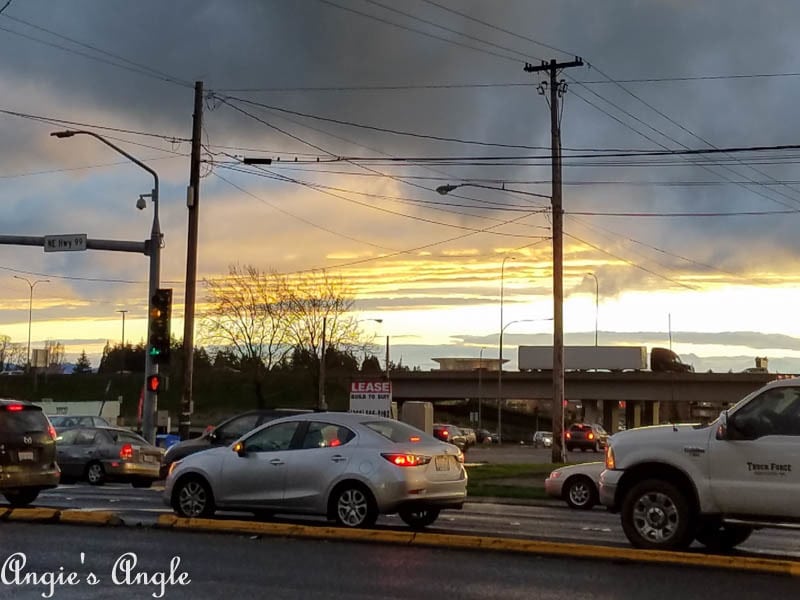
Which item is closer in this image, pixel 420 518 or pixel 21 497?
pixel 420 518

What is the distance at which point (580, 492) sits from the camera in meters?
18.6

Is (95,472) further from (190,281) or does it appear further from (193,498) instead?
(193,498)

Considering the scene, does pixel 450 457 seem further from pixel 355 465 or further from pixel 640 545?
pixel 640 545

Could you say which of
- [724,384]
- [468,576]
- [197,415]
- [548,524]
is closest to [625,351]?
[724,384]

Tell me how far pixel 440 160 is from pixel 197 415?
62232 millimetres

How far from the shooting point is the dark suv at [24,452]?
15055mm

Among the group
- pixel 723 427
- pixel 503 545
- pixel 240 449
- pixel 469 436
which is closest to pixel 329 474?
pixel 240 449

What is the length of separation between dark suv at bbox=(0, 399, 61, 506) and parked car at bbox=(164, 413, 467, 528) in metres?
2.65

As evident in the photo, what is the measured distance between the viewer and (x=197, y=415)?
87.7m

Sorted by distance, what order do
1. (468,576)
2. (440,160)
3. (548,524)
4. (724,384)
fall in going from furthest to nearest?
(724,384) < (440,160) < (548,524) < (468,576)

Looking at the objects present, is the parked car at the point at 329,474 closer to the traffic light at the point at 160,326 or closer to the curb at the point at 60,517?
the curb at the point at 60,517

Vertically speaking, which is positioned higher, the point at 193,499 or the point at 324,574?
the point at 193,499

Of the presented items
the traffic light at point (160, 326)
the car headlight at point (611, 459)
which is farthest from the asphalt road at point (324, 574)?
the traffic light at point (160, 326)

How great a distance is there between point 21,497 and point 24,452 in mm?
1153
